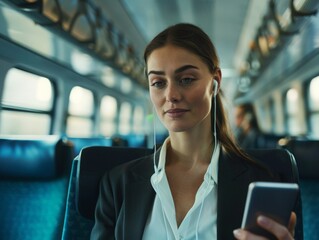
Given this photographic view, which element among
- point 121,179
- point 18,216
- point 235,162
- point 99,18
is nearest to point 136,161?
point 121,179

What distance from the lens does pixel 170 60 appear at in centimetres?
130

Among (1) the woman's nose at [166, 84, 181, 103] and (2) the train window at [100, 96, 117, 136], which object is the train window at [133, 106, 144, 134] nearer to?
(2) the train window at [100, 96, 117, 136]

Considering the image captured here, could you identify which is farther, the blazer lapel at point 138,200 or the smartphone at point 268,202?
the blazer lapel at point 138,200

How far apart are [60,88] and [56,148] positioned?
2721 millimetres

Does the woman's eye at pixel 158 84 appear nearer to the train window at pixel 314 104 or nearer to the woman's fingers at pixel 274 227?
the woman's fingers at pixel 274 227

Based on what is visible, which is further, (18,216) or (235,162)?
(18,216)

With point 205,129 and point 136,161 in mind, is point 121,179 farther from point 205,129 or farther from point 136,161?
point 205,129

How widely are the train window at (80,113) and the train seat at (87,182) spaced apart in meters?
3.59

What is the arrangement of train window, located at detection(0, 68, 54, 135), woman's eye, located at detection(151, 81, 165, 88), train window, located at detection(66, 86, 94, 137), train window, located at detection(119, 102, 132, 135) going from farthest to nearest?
train window, located at detection(119, 102, 132, 135) < train window, located at detection(66, 86, 94, 137) < train window, located at detection(0, 68, 54, 135) < woman's eye, located at detection(151, 81, 165, 88)

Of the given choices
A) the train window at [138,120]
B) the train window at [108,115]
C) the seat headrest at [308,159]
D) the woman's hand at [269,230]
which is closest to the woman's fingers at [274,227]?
the woman's hand at [269,230]

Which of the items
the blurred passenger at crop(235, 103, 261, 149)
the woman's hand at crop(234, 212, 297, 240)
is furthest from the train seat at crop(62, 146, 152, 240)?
the blurred passenger at crop(235, 103, 261, 149)

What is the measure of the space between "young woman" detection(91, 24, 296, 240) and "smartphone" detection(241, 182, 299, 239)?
26 centimetres

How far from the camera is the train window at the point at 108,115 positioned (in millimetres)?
6891

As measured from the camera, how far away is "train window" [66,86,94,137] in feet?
16.9
